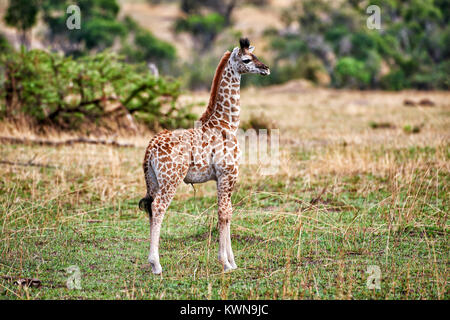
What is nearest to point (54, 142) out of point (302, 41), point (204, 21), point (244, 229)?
point (244, 229)

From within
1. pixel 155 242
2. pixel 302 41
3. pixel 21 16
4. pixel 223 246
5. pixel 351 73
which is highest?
pixel 21 16

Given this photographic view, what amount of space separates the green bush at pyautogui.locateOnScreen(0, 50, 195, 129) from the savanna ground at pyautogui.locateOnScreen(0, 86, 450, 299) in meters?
2.03

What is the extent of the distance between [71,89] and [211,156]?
1011cm

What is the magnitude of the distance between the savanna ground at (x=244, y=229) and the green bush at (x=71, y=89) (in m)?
2.03

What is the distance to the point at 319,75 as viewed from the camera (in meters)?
45.3

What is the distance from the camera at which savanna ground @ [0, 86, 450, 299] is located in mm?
6367

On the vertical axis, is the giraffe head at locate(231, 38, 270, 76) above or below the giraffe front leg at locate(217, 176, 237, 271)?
above

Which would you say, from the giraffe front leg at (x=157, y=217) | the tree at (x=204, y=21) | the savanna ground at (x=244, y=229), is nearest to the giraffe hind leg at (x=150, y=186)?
the giraffe front leg at (x=157, y=217)

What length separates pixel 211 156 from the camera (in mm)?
6852

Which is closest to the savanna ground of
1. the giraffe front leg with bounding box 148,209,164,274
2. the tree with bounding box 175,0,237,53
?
the giraffe front leg with bounding box 148,209,164,274

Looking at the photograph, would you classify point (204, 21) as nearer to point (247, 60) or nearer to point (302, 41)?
point (302, 41)

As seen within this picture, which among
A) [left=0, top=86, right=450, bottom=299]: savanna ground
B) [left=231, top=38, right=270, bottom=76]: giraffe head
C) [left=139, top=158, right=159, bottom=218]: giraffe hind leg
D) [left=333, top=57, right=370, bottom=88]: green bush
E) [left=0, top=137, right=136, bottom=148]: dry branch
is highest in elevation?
[left=231, top=38, right=270, bottom=76]: giraffe head

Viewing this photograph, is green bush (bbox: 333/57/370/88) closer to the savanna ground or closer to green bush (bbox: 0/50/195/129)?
green bush (bbox: 0/50/195/129)
